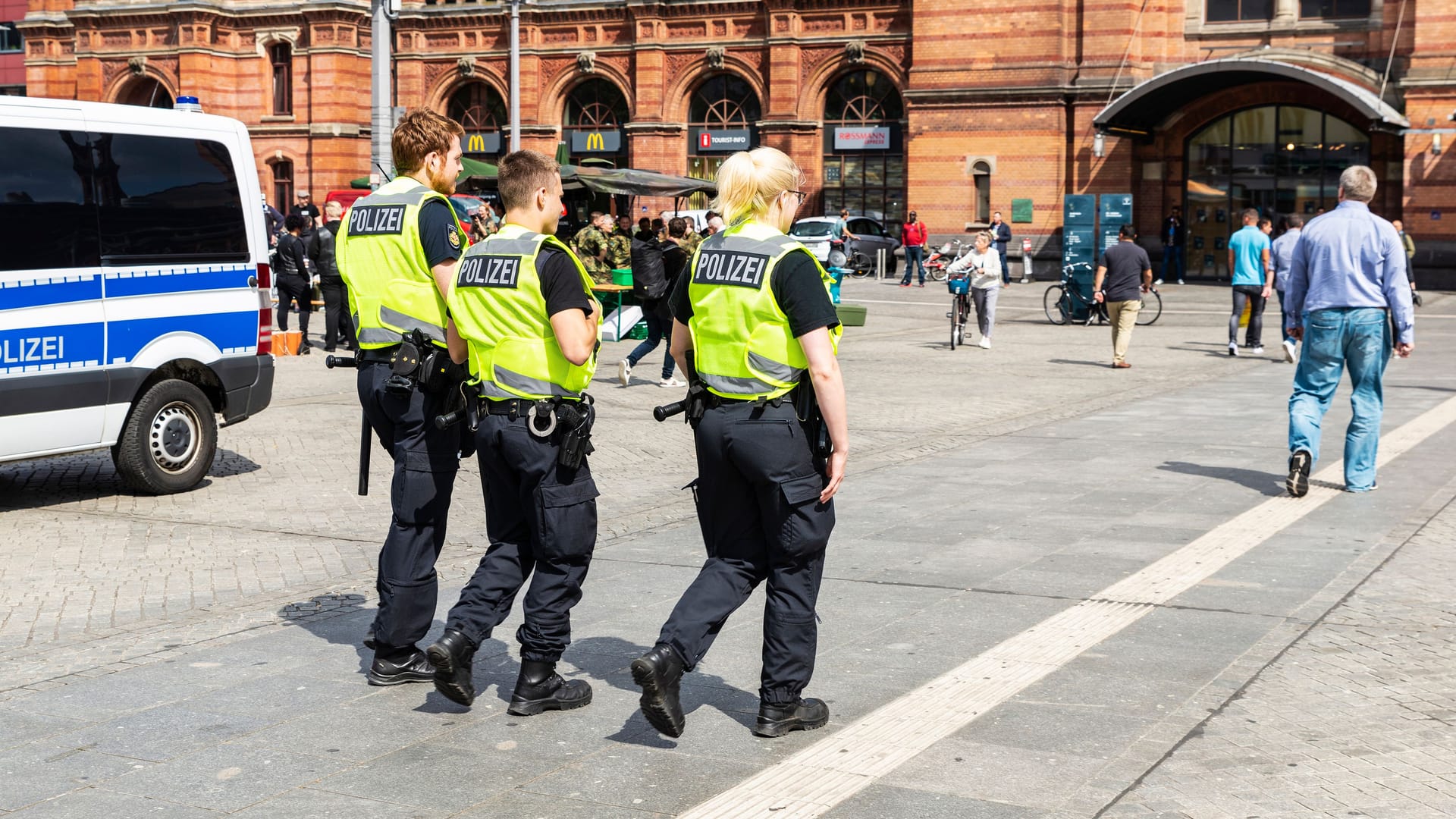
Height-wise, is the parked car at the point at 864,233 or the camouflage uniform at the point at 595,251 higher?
the parked car at the point at 864,233

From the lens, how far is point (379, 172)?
18688 millimetres

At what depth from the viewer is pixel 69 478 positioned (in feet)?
33.8

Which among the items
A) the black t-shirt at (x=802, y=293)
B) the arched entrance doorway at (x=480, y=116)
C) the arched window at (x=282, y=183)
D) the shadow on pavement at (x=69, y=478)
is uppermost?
the arched entrance doorway at (x=480, y=116)

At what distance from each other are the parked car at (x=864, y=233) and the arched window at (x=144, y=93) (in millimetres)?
22487

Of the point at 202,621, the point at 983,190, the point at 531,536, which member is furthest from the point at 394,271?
the point at 983,190

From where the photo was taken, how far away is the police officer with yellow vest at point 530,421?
4.94 metres

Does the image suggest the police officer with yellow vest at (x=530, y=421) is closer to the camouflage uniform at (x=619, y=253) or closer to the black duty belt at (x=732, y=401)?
the black duty belt at (x=732, y=401)

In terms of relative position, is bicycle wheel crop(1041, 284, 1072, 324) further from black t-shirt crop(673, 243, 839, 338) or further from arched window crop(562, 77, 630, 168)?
arched window crop(562, 77, 630, 168)

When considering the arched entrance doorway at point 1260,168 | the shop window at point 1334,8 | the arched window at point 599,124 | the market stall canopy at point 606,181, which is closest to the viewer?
the market stall canopy at point 606,181

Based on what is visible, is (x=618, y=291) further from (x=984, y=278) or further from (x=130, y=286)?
(x=130, y=286)

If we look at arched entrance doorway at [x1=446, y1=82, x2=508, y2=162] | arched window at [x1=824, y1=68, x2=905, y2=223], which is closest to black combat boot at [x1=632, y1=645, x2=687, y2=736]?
arched window at [x1=824, y1=68, x2=905, y2=223]

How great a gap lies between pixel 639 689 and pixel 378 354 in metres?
1.48

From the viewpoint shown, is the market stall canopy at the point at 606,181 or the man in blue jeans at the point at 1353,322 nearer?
the man in blue jeans at the point at 1353,322

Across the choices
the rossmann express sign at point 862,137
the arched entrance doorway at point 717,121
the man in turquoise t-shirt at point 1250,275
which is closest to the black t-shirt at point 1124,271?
the man in turquoise t-shirt at point 1250,275
